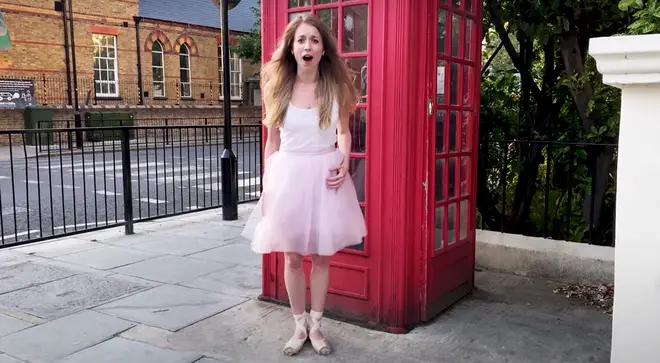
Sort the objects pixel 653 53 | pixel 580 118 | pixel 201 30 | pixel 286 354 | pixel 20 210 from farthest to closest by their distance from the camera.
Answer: pixel 201 30, pixel 20 210, pixel 580 118, pixel 286 354, pixel 653 53

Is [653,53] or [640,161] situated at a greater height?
[653,53]

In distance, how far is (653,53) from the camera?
210 cm

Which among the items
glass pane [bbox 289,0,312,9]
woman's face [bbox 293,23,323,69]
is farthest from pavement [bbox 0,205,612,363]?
glass pane [bbox 289,0,312,9]

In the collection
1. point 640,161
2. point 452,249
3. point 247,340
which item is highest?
point 640,161

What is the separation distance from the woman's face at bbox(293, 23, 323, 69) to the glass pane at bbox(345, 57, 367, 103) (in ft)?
1.82

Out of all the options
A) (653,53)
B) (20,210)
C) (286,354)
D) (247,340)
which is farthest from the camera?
(20,210)

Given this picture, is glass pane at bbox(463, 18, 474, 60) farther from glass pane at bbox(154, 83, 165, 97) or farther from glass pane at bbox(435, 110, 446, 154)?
glass pane at bbox(154, 83, 165, 97)

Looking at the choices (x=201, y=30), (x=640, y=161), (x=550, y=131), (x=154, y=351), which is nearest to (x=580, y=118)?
(x=550, y=131)

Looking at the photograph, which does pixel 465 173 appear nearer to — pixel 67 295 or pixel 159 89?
pixel 67 295

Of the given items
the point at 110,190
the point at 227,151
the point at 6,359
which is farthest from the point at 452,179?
the point at 110,190

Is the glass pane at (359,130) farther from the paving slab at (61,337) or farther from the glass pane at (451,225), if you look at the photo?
the paving slab at (61,337)

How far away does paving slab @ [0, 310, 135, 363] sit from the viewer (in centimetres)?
359

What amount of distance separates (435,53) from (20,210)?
7.57 m

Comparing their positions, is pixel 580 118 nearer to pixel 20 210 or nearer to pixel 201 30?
pixel 20 210
